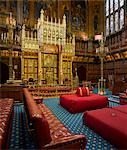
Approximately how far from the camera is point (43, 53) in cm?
1420

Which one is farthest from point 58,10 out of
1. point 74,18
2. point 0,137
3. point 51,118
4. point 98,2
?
point 0,137

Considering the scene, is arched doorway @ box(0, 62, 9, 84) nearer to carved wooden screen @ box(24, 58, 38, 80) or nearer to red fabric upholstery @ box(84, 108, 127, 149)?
carved wooden screen @ box(24, 58, 38, 80)

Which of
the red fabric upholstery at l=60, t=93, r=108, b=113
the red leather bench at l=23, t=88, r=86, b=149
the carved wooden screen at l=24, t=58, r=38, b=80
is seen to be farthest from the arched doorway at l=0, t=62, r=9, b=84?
the red leather bench at l=23, t=88, r=86, b=149

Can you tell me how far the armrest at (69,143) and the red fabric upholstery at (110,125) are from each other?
3.14 feet

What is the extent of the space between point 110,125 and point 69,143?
1.35 metres

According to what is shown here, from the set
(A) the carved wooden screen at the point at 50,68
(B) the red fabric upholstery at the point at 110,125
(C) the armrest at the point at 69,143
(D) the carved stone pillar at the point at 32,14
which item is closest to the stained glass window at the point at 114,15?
(A) the carved wooden screen at the point at 50,68

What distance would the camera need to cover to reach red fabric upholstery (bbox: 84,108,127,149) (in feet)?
10.5

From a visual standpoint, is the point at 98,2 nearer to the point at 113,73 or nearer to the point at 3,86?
the point at 113,73

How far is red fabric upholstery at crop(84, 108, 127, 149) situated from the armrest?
96 centimetres

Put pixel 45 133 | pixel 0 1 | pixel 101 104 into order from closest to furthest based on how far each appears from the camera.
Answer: pixel 45 133
pixel 101 104
pixel 0 1

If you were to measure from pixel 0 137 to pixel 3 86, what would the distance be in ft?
20.1

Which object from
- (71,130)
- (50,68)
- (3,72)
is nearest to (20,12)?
(3,72)

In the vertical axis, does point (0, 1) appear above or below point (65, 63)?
above

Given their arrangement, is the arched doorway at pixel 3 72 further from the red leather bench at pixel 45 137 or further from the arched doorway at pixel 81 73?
the red leather bench at pixel 45 137
